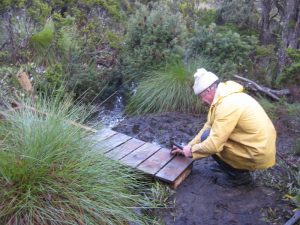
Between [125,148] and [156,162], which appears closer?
[156,162]

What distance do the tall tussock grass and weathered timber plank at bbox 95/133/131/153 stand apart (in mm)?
136

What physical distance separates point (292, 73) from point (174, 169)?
3.79 m

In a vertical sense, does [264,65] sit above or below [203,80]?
below

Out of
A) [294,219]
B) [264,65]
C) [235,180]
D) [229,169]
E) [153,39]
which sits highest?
[153,39]

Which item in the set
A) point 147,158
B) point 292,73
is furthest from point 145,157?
point 292,73

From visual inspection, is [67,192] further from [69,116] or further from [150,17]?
[150,17]

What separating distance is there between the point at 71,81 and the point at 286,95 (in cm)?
381

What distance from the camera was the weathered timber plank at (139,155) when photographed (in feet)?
14.7

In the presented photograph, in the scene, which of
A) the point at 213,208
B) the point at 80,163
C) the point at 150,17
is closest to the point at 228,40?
the point at 150,17

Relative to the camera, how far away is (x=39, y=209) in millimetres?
3086

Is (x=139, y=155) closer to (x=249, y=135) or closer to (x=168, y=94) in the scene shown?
(x=249, y=135)

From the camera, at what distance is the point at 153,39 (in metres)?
7.35

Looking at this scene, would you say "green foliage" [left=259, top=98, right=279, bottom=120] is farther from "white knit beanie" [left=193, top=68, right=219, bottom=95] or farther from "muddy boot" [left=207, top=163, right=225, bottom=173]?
"white knit beanie" [left=193, top=68, right=219, bottom=95]

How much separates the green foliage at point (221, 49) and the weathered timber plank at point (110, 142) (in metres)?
2.73
